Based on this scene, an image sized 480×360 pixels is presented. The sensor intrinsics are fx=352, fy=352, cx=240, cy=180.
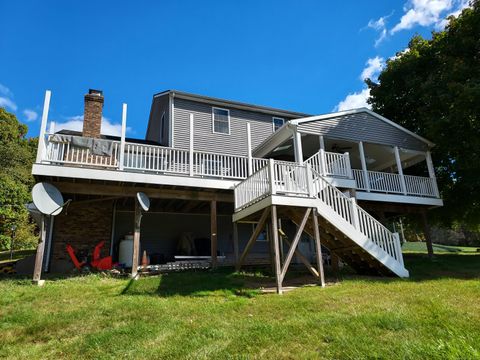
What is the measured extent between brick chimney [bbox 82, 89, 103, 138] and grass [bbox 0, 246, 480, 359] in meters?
6.30

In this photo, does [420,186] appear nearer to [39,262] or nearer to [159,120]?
[159,120]

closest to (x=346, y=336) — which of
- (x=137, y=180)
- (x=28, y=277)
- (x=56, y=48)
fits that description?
(x=137, y=180)

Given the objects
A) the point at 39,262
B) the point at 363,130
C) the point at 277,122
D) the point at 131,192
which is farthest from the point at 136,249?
the point at 277,122

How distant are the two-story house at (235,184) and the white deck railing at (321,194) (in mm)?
27

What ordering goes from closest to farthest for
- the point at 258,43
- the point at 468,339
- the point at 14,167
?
the point at 468,339
the point at 258,43
the point at 14,167

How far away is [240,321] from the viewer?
17.3 feet

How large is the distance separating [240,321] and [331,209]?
4.71m

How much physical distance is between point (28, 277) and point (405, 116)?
17.5 metres

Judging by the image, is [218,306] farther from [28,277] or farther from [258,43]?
[258,43]

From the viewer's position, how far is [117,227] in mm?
13258

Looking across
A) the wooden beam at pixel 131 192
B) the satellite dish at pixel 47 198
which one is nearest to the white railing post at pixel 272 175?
the wooden beam at pixel 131 192

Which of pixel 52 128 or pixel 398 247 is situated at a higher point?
pixel 52 128

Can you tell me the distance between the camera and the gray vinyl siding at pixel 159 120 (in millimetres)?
15816

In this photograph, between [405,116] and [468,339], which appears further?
[405,116]
